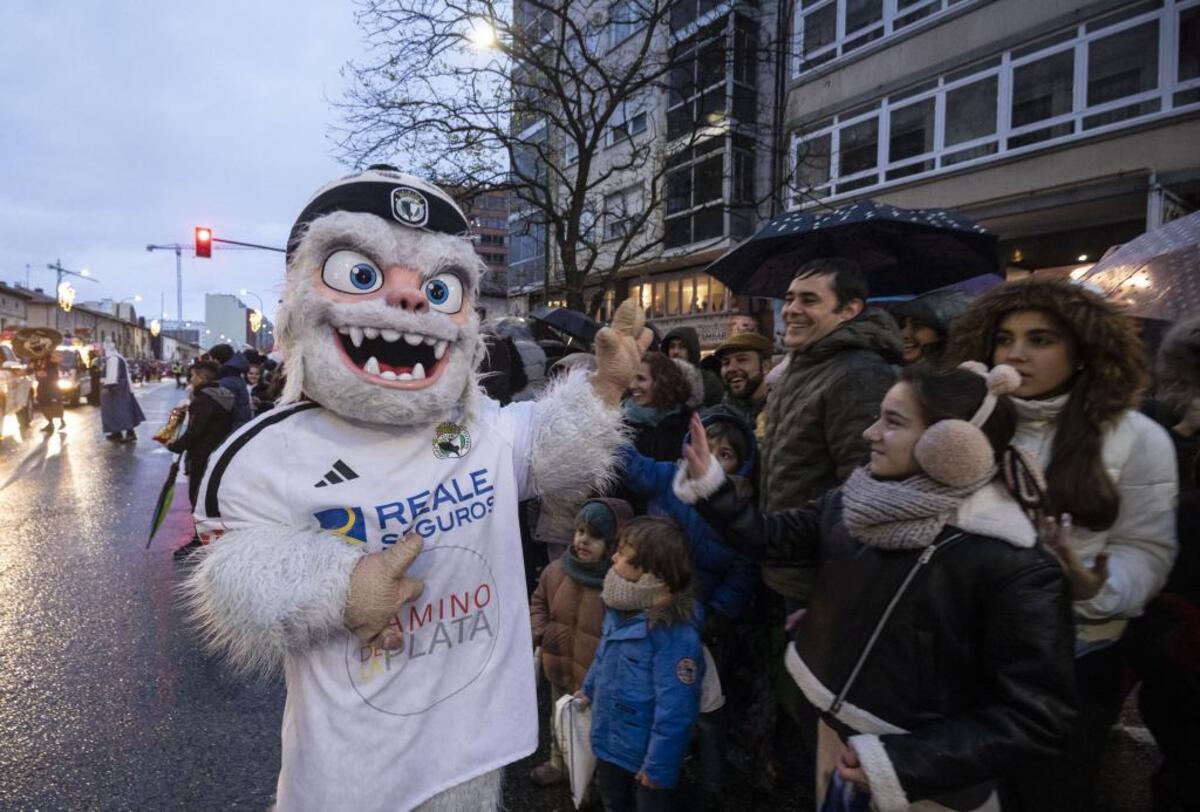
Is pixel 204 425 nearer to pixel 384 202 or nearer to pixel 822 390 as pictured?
pixel 384 202

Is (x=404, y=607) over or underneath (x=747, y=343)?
underneath

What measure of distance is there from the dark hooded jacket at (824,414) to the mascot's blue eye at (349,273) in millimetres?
1493

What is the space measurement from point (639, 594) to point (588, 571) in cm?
49

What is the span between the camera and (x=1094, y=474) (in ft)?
6.08

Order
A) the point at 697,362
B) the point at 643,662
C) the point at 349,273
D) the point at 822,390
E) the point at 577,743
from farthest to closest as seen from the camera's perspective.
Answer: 1. the point at 697,362
2. the point at 577,743
3. the point at 643,662
4. the point at 822,390
5. the point at 349,273

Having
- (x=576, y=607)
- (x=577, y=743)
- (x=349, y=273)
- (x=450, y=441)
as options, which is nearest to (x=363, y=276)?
(x=349, y=273)

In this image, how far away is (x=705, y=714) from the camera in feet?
8.48

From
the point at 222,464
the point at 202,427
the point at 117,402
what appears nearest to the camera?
the point at 222,464

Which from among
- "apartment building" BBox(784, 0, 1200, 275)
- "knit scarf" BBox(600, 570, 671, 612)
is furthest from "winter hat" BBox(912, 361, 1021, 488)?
"apartment building" BBox(784, 0, 1200, 275)

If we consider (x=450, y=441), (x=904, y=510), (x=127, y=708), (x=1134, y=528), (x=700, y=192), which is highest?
(x=700, y=192)

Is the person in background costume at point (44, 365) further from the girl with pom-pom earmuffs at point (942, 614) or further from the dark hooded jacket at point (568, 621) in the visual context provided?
the girl with pom-pom earmuffs at point (942, 614)

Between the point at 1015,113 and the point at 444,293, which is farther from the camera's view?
the point at 1015,113

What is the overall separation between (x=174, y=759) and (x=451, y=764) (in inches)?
84.1

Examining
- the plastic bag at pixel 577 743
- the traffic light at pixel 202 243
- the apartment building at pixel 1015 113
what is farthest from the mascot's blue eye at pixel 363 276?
the traffic light at pixel 202 243
